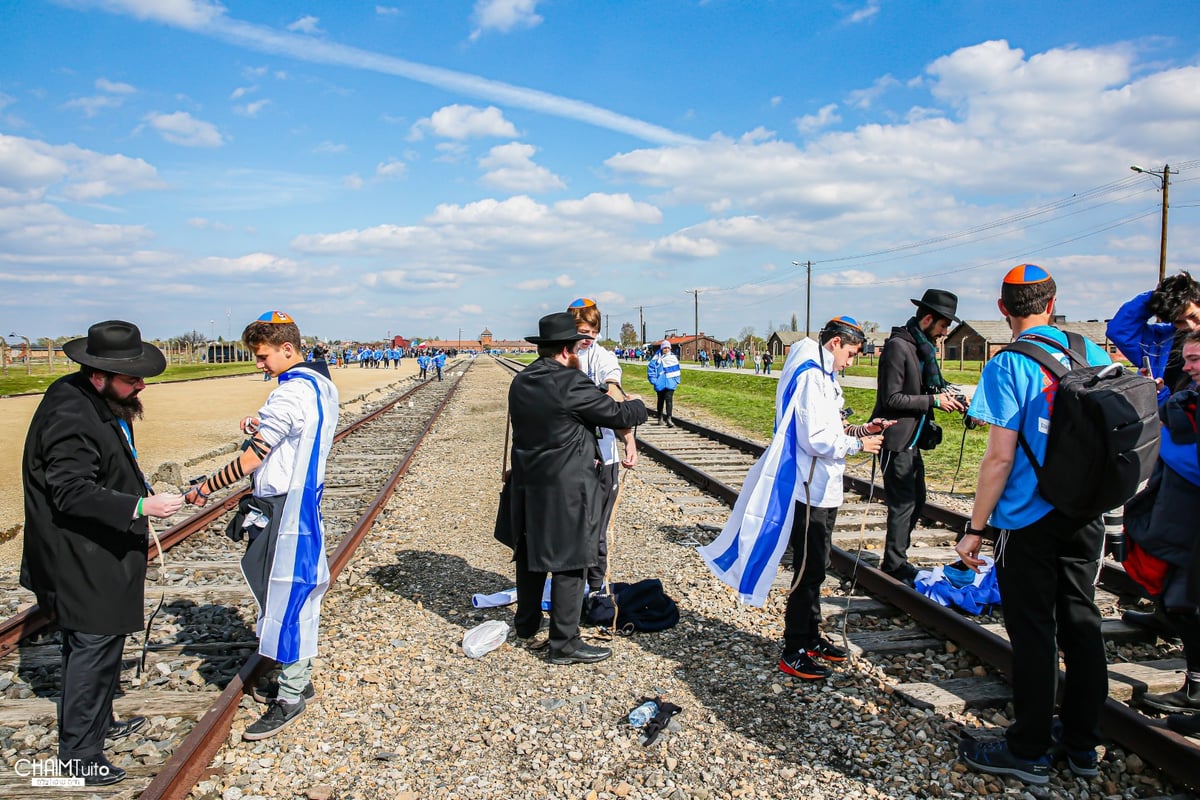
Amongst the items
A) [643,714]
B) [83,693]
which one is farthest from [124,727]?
[643,714]

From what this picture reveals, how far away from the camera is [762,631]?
16.4ft

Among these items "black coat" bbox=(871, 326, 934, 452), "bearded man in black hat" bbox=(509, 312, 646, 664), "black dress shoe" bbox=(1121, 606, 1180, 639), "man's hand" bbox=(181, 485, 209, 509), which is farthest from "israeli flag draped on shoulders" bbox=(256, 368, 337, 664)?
"black dress shoe" bbox=(1121, 606, 1180, 639)

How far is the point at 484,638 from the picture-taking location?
4.81 meters

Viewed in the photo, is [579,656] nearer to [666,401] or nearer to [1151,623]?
[1151,623]

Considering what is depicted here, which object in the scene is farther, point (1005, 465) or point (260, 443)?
point (260, 443)

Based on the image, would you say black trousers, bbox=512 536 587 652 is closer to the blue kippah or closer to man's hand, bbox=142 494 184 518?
man's hand, bbox=142 494 184 518

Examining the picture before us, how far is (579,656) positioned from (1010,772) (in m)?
2.34

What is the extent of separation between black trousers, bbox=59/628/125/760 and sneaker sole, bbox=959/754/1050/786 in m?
3.87

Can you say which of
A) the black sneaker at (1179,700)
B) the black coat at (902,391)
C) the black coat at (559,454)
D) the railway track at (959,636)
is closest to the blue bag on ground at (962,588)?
the railway track at (959,636)

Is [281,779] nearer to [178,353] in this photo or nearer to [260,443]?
[260,443]

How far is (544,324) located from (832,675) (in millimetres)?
2684

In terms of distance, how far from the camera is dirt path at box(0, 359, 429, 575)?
33.3ft

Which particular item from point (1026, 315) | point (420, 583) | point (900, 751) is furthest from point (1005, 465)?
point (420, 583)

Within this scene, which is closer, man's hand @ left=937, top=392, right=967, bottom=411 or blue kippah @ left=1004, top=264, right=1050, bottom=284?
blue kippah @ left=1004, top=264, right=1050, bottom=284
